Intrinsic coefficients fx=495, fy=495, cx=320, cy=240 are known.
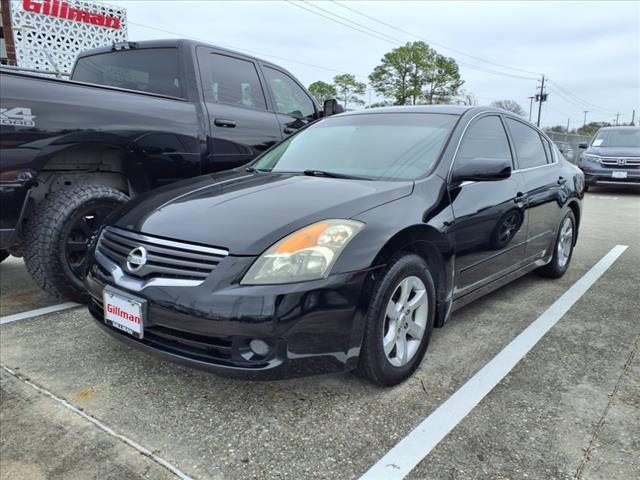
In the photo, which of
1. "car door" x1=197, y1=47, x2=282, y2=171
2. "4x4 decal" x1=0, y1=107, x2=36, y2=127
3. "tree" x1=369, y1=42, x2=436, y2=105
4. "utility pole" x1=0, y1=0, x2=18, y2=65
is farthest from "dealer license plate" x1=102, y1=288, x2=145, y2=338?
"tree" x1=369, y1=42, x2=436, y2=105

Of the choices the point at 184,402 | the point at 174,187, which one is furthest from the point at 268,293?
the point at 174,187

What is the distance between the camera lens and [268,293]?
6.51 feet

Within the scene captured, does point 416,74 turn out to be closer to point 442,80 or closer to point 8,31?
point 442,80

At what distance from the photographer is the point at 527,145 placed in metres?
3.94

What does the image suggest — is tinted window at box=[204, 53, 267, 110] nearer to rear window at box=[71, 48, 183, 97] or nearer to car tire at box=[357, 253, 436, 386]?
rear window at box=[71, 48, 183, 97]

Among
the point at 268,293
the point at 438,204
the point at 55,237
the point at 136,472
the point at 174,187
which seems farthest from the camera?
the point at 55,237

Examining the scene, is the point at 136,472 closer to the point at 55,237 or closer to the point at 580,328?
the point at 55,237

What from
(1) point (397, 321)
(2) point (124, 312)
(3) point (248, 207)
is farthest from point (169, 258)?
(1) point (397, 321)

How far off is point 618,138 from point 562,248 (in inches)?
391

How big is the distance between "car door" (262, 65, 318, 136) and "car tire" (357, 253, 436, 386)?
2775mm

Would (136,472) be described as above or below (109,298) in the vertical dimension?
below

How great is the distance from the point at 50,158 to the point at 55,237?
1.64 feet

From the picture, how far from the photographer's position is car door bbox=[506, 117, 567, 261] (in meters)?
3.70

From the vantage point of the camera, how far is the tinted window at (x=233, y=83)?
14.0 ft
